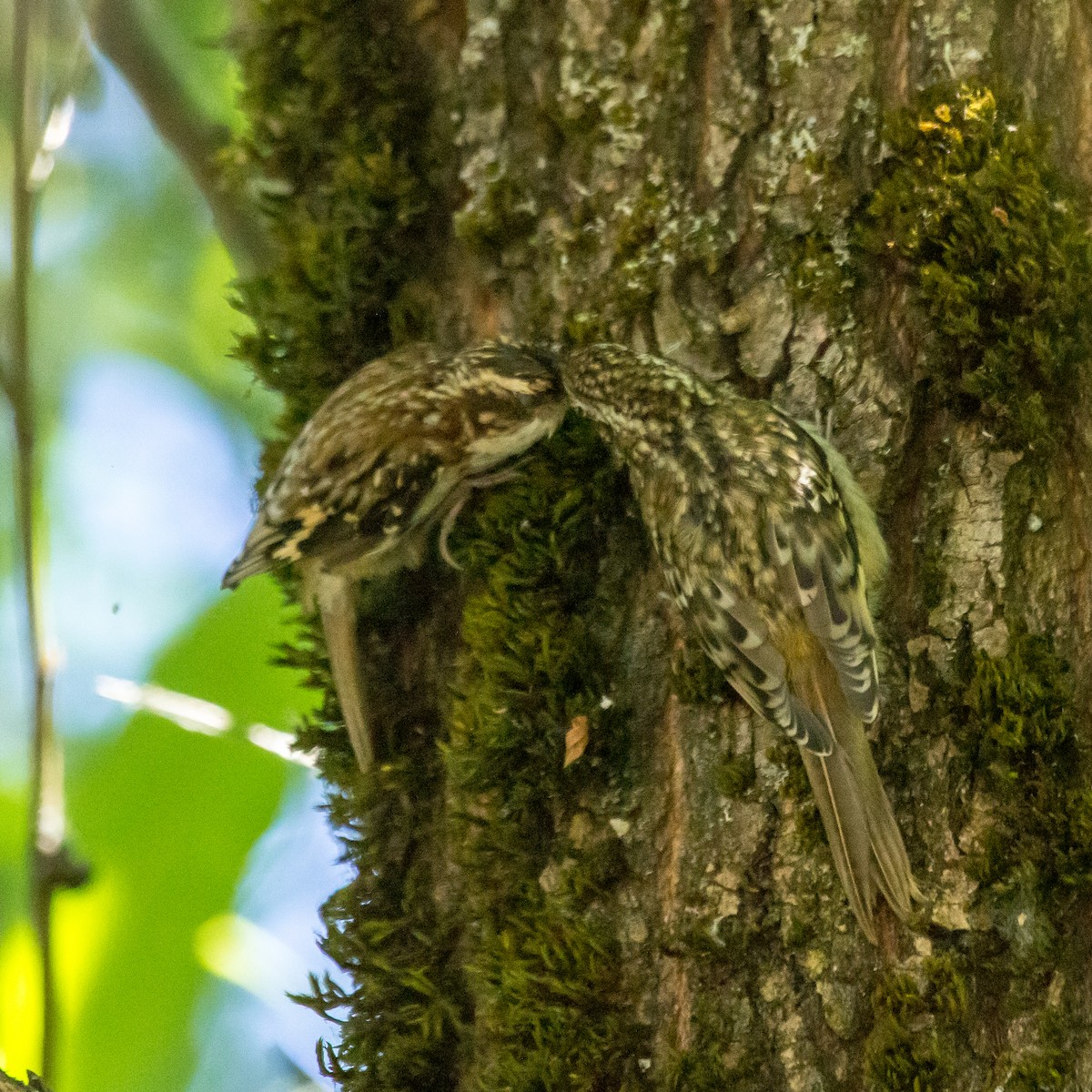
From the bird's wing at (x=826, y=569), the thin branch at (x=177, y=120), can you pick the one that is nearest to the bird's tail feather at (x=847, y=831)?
the bird's wing at (x=826, y=569)

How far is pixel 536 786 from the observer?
86.3 inches

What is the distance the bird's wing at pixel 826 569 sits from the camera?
2092 millimetres

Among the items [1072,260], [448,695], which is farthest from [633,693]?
[1072,260]

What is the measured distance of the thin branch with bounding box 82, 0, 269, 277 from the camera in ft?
9.89

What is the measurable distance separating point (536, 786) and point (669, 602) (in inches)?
15.5

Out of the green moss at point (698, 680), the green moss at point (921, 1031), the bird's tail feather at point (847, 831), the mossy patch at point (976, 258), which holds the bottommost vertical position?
the green moss at point (921, 1031)

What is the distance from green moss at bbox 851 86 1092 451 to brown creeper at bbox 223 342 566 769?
696mm

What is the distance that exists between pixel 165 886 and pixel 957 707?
194cm

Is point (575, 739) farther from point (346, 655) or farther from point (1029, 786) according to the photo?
point (1029, 786)

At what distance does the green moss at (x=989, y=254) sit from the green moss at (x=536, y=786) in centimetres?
65

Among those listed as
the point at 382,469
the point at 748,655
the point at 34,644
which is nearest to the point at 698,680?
the point at 748,655

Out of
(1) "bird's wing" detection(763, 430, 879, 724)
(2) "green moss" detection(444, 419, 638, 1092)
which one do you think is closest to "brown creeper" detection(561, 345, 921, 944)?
(1) "bird's wing" detection(763, 430, 879, 724)

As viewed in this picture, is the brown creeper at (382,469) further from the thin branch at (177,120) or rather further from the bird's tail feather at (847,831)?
the bird's tail feather at (847,831)

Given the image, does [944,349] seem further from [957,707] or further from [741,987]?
[741,987]
